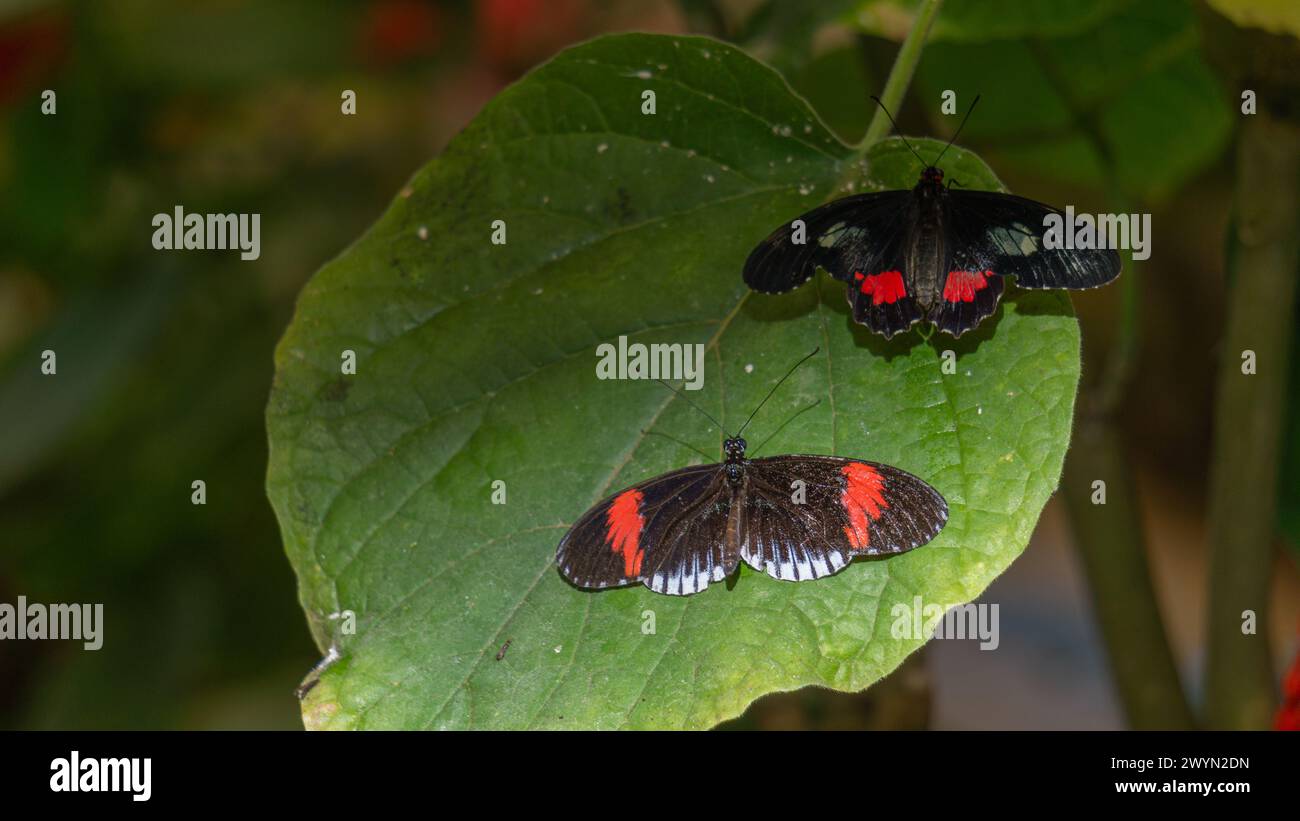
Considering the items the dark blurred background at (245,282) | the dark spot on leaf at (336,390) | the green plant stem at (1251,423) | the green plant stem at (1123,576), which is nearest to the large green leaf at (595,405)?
the dark spot on leaf at (336,390)

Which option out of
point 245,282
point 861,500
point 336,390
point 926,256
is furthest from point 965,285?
point 245,282

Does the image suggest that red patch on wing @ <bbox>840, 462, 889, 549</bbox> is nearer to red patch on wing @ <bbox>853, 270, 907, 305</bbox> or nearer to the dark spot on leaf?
red patch on wing @ <bbox>853, 270, 907, 305</bbox>

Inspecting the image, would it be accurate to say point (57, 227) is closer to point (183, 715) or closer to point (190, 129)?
point (190, 129)

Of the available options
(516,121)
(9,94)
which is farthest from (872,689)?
(9,94)

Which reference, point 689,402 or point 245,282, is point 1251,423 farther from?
point 245,282

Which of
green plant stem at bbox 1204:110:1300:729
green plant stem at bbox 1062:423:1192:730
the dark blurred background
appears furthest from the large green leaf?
the dark blurred background

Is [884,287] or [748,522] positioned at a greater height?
[884,287]

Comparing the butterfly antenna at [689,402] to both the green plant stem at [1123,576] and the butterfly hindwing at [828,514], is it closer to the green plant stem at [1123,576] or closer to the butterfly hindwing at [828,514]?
the butterfly hindwing at [828,514]
